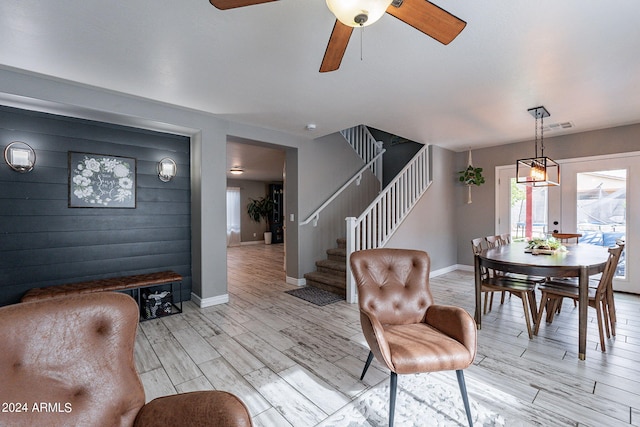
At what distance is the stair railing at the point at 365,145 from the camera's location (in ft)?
18.7

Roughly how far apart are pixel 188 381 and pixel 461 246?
18.4ft

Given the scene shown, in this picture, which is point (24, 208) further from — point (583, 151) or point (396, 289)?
point (583, 151)

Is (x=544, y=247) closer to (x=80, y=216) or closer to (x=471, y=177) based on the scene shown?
(x=471, y=177)

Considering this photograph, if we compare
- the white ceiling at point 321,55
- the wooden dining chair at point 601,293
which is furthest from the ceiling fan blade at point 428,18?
the wooden dining chair at point 601,293

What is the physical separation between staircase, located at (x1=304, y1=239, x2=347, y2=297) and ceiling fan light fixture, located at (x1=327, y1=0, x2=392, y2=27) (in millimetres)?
3466

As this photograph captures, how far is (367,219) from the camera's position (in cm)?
430

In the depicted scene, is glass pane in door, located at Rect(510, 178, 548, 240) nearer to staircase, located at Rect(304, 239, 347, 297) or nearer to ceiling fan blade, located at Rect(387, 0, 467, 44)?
staircase, located at Rect(304, 239, 347, 297)

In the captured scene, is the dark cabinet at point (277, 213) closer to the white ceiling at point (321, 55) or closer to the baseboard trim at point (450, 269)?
the baseboard trim at point (450, 269)

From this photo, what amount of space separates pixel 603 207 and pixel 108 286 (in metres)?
6.78

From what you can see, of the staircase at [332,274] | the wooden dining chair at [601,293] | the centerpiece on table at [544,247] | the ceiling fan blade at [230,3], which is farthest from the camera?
the staircase at [332,274]

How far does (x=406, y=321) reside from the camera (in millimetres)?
2135

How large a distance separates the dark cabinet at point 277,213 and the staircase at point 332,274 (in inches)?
245

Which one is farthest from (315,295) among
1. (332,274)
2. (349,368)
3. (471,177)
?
(471,177)

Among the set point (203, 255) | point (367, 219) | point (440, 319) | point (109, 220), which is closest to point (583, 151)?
point (367, 219)
